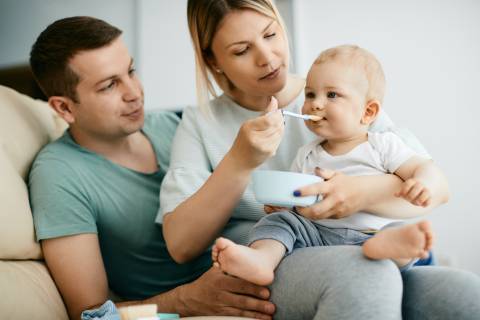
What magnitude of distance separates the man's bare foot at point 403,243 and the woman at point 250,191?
0.02 m

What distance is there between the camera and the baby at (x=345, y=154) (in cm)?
109

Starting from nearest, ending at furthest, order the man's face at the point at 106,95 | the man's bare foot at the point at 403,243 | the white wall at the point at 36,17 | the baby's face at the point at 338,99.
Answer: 1. the man's bare foot at the point at 403,243
2. the baby's face at the point at 338,99
3. the man's face at the point at 106,95
4. the white wall at the point at 36,17

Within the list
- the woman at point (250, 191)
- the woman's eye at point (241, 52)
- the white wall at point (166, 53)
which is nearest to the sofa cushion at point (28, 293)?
the woman at point (250, 191)

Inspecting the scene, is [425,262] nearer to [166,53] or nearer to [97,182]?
[97,182]

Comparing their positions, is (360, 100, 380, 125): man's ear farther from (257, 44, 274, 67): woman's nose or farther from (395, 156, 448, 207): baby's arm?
(257, 44, 274, 67): woman's nose

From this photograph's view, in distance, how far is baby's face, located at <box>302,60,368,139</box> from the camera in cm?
121

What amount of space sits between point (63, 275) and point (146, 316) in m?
0.46

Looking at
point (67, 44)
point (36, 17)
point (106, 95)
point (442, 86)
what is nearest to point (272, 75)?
point (106, 95)

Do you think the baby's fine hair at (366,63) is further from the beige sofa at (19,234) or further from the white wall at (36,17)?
the white wall at (36,17)

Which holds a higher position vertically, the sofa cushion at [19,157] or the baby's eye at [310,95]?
the baby's eye at [310,95]

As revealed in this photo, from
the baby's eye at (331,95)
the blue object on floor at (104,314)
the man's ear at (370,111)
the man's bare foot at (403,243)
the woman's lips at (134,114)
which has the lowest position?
the blue object on floor at (104,314)

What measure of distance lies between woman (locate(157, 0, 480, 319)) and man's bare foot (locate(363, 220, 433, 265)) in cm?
2

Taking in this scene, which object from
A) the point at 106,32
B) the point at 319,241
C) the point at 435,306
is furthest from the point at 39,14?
the point at 435,306

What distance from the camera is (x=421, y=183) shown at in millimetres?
1034
